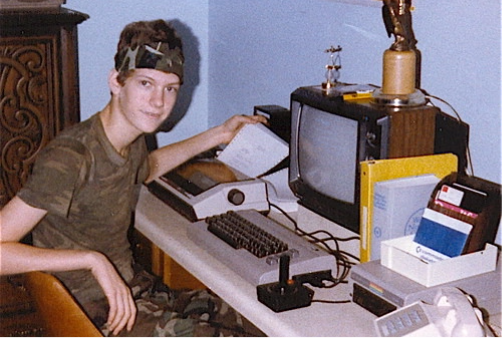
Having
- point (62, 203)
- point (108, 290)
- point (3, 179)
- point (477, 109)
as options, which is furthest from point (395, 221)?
point (3, 179)

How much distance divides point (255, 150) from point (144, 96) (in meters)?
0.46

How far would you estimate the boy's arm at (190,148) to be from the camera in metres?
2.30

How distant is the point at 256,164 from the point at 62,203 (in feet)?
2.28

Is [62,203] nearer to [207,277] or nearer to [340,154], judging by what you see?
[207,277]

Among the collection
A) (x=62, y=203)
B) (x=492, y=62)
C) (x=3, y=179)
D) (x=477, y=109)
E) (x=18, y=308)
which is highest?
(x=492, y=62)

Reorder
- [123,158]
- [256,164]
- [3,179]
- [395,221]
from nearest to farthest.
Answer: [395,221] → [123,158] → [256,164] → [3,179]

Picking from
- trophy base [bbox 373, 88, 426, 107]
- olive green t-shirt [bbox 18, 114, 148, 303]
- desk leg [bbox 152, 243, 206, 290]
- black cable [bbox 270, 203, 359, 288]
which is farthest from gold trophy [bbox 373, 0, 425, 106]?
desk leg [bbox 152, 243, 206, 290]

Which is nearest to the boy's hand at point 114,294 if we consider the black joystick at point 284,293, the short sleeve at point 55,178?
the short sleeve at point 55,178

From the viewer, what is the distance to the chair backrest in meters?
1.38

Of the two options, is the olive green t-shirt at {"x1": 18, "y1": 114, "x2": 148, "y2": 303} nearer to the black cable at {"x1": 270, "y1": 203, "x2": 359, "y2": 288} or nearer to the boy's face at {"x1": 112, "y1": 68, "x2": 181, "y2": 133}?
the boy's face at {"x1": 112, "y1": 68, "x2": 181, "y2": 133}

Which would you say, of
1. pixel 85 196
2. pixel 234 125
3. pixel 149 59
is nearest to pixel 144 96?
pixel 149 59

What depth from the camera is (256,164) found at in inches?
89.0

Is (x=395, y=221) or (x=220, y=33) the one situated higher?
(x=220, y=33)

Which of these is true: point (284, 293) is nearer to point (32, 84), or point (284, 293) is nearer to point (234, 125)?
point (234, 125)
